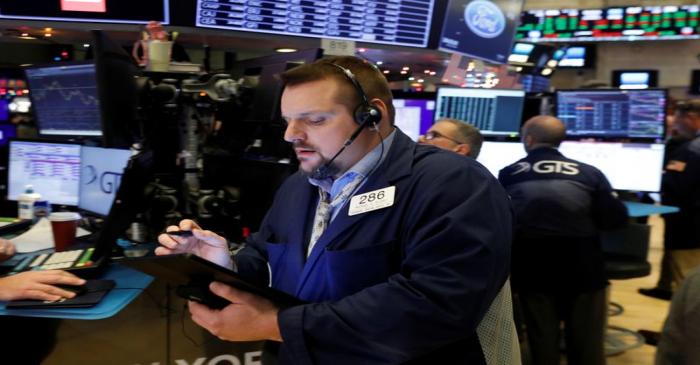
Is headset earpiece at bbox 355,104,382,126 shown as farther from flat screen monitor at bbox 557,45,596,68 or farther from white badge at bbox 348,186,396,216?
flat screen monitor at bbox 557,45,596,68

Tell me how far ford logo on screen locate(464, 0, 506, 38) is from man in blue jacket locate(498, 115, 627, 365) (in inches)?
54.3

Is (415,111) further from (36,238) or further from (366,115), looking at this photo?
(366,115)

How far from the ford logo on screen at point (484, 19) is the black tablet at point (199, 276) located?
328 cm

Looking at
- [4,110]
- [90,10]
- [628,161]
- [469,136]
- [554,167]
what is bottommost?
[4,110]

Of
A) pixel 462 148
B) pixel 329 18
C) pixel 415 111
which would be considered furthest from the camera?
pixel 415 111

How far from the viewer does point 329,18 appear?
3422 millimetres

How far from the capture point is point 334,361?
3.61ft

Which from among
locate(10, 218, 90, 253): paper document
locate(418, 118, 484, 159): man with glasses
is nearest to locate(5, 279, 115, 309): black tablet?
locate(10, 218, 90, 253): paper document

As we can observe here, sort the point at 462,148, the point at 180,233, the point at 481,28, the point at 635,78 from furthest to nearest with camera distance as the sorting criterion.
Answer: the point at 635,78
the point at 481,28
the point at 462,148
the point at 180,233

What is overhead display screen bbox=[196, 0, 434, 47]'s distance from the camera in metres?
3.15

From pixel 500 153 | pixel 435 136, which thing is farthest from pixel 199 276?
pixel 500 153

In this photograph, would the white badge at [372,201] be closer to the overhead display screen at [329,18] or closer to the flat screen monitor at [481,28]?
the overhead display screen at [329,18]

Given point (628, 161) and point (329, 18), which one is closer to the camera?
point (329, 18)

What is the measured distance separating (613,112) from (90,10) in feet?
A: 10.4
